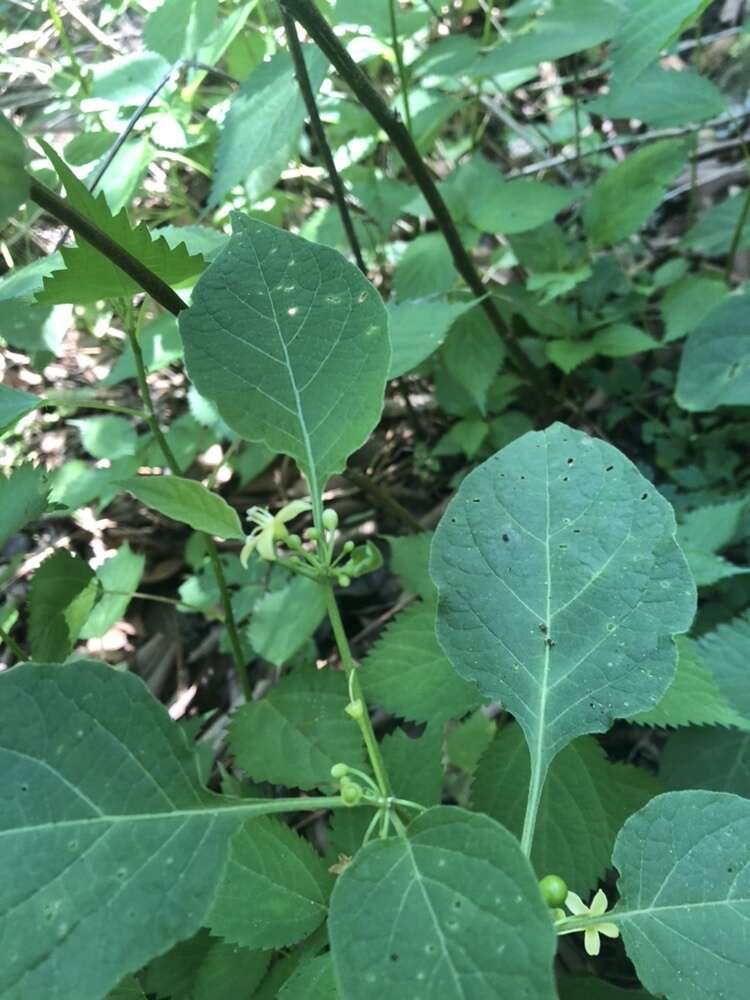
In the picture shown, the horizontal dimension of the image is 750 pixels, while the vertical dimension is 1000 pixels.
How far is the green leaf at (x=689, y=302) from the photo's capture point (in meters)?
1.82

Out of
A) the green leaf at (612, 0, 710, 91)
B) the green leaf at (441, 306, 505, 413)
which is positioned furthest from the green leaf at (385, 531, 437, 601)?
the green leaf at (612, 0, 710, 91)

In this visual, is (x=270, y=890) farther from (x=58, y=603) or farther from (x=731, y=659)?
(x=731, y=659)

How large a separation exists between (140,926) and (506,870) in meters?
0.29

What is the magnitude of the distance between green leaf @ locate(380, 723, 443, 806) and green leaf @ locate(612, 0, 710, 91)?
3.54ft

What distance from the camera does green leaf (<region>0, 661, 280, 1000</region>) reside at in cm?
55

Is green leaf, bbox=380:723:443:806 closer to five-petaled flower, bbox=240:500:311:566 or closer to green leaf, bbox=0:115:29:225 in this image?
five-petaled flower, bbox=240:500:311:566

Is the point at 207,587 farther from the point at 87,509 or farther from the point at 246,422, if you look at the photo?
the point at 246,422

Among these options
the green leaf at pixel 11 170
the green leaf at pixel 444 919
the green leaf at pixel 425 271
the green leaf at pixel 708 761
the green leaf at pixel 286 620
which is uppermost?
the green leaf at pixel 11 170

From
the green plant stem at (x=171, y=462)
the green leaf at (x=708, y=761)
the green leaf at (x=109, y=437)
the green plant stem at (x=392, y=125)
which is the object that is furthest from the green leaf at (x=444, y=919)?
the green leaf at (x=109, y=437)

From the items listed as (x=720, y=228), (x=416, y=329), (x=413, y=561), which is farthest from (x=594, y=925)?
(x=720, y=228)

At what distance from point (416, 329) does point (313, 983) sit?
3.21 ft

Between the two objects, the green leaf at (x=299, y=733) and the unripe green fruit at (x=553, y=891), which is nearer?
the unripe green fruit at (x=553, y=891)

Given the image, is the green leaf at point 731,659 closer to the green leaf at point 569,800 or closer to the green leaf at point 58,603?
the green leaf at point 569,800

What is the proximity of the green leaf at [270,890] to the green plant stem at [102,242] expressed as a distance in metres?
0.67
